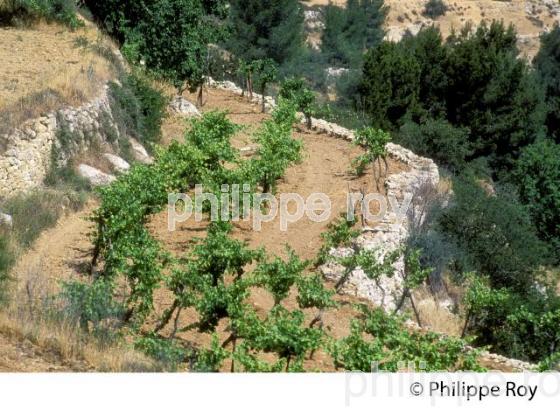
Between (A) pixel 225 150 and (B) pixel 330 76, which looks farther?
(B) pixel 330 76

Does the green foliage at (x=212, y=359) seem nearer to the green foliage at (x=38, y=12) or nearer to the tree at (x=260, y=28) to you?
the green foliage at (x=38, y=12)

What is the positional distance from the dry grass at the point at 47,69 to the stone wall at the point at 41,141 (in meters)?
0.21

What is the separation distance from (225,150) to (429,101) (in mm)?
16397

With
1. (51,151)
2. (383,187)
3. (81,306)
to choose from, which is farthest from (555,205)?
(81,306)

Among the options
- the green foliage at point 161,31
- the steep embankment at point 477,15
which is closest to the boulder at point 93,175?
the green foliage at point 161,31

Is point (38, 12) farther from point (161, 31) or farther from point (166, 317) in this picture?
point (166, 317)

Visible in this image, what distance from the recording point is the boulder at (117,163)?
1574 centimetres

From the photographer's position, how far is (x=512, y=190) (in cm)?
2377

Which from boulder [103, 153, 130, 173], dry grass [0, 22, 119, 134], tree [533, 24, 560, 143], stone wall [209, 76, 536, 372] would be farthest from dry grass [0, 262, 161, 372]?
tree [533, 24, 560, 143]

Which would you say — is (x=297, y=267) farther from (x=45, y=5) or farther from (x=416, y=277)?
(x=45, y=5)

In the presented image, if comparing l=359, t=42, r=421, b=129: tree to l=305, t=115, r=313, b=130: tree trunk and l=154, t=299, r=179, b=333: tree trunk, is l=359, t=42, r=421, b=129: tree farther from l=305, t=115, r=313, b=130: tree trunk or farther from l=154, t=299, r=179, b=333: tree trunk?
l=154, t=299, r=179, b=333: tree trunk

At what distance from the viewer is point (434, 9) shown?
220 ft

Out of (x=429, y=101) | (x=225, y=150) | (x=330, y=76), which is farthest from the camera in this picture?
(x=330, y=76)

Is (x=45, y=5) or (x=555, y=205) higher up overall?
(x=45, y=5)
